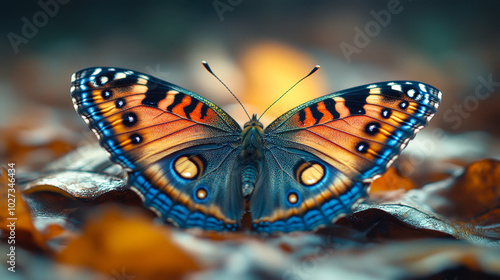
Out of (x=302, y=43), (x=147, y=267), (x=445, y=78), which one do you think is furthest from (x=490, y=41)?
(x=147, y=267)

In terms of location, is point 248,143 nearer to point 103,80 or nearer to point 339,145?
point 339,145

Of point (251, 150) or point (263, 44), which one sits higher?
point (263, 44)

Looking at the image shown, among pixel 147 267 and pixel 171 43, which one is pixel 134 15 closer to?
pixel 171 43

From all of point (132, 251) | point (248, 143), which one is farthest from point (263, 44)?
point (132, 251)

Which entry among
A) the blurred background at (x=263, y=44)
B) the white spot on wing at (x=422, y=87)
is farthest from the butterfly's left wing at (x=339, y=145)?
the blurred background at (x=263, y=44)

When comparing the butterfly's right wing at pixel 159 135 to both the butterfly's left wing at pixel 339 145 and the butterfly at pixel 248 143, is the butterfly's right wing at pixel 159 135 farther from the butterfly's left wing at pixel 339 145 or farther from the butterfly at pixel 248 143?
the butterfly's left wing at pixel 339 145

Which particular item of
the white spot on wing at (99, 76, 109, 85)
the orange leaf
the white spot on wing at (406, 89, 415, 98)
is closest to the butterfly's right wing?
the white spot on wing at (99, 76, 109, 85)

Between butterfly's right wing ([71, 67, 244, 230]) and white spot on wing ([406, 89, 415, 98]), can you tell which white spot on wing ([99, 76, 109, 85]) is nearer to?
butterfly's right wing ([71, 67, 244, 230])

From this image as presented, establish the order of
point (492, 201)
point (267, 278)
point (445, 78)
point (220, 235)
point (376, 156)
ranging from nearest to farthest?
point (267, 278), point (220, 235), point (376, 156), point (492, 201), point (445, 78)
